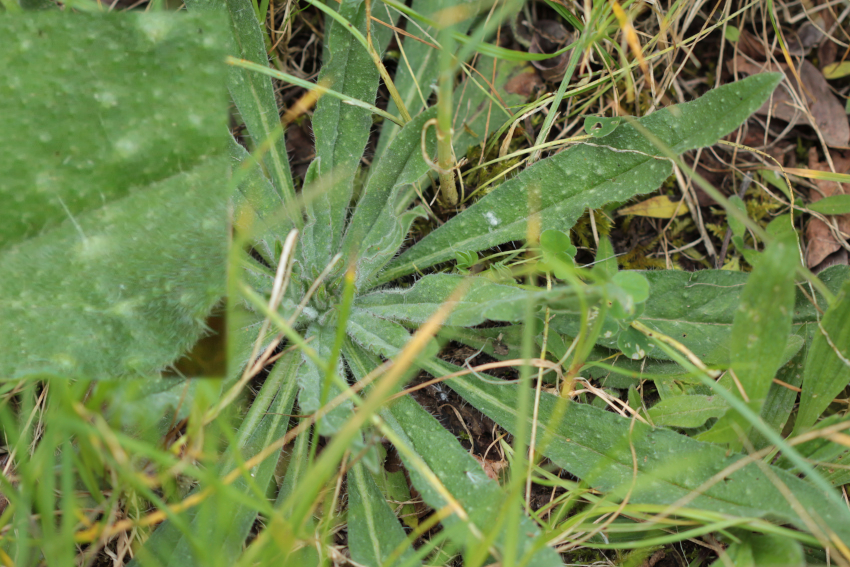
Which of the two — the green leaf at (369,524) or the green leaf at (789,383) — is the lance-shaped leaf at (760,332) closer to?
the green leaf at (789,383)

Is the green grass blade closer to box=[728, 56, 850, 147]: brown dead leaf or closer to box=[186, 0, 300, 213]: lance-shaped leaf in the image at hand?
box=[186, 0, 300, 213]: lance-shaped leaf

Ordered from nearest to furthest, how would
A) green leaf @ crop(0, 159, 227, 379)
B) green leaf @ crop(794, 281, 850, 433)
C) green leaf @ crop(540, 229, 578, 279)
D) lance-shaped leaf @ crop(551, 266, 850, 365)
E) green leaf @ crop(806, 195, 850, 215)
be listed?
green leaf @ crop(0, 159, 227, 379) → green leaf @ crop(794, 281, 850, 433) → green leaf @ crop(540, 229, 578, 279) → lance-shaped leaf @ crop(551, 266, 850, 365) → green leaf @ crop(806, 195, 850, 215)

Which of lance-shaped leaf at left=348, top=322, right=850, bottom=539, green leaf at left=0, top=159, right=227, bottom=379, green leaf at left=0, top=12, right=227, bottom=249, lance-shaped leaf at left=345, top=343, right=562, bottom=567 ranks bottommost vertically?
lance-shaped leaf at left=345, top=343, right=562, bottom=567

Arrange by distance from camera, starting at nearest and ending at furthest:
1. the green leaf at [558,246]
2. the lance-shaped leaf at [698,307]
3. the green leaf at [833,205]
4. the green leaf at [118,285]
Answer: the green leaf at [118,285]
the green leaf at [558,246]
the lance-shaped leaf at [698,307]
the green leaf at [833,205]

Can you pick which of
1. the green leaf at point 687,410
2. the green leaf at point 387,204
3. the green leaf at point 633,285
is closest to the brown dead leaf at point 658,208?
the green leaf at point 633,285

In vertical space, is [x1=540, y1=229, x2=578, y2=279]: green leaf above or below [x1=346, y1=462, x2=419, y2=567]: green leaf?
above

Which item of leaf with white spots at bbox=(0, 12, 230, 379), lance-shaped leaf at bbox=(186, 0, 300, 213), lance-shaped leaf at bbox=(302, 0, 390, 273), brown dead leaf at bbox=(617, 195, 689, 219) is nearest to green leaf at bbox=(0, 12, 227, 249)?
leaf with white spots at bbox=(0, 12, 230, 379)
